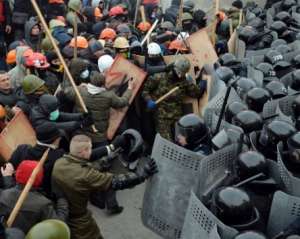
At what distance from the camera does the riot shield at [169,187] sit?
5.14 m

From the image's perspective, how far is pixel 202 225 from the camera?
4.37 meters

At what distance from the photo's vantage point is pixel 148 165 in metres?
5.33

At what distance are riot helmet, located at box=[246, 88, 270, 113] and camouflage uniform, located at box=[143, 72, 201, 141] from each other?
1.44 metres

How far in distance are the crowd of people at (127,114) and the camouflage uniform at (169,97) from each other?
0.05ft

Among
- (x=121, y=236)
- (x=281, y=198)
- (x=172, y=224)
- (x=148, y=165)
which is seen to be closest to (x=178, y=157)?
(x=148, y=165)

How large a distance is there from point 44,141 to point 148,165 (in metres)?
1.13

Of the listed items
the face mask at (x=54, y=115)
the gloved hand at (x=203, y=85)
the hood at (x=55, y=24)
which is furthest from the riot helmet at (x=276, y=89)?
the hood at (x=55, y=24)

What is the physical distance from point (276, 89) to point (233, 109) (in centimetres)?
115

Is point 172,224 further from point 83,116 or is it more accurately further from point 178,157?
point 83,116

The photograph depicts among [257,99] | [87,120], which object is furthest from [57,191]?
[257,99]

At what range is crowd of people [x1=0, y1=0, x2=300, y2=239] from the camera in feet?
15.8

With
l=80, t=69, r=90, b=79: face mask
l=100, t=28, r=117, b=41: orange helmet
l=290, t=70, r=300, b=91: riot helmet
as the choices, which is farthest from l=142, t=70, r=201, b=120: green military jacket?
l=100, t=28, r=117, b=41: orange helmet

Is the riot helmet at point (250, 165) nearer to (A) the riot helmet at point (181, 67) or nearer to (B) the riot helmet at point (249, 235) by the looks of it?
(B) the riot helmet at point (249, 235)

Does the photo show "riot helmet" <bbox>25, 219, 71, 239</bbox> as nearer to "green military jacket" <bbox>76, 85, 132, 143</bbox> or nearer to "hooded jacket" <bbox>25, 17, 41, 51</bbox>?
"green military jacket" <bbox>76, 85, 132, 143</bbox>
